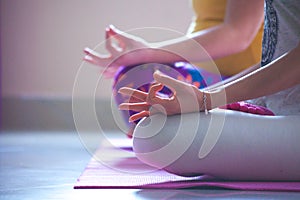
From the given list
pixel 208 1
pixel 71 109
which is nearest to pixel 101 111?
pixel 71 109

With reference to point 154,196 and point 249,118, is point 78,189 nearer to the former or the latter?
point 154,196

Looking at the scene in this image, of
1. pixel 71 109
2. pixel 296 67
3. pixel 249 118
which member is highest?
pixel 296 67

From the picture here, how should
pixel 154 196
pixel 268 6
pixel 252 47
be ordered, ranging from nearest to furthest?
1. pixel 154 196
2. pixel 268 6
3. pixel 252 47

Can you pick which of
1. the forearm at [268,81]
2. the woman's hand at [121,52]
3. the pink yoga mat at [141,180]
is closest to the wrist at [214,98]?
the forearm at [268,81]

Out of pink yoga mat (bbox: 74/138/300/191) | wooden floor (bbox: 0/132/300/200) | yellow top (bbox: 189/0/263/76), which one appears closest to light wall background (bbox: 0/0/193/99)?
wooden floor (bbox: 0/132/300/200)

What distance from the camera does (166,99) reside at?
100 cm

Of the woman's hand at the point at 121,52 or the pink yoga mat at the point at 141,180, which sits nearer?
the pink yoga mat at the point at 141,180

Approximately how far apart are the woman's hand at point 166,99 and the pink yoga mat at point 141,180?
0.12 metres

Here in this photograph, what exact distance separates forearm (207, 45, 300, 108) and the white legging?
5 cm

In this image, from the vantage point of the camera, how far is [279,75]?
0.98 metres

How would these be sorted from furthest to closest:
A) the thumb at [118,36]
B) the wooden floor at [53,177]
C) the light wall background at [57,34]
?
the light wall background at [57,34], the thumb at [118,36], the wooden floor at [53,177]

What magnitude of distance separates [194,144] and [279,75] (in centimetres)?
18

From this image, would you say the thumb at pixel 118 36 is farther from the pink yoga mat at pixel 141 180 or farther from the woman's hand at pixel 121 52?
the pink yoga mat at pixel 141 180

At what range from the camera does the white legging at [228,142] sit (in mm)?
1030
